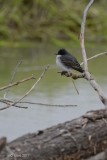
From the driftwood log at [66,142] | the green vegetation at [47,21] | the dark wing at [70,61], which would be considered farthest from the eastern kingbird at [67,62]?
the green vegetation at [47,21]

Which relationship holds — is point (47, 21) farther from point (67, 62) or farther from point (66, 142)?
point (66, 142)

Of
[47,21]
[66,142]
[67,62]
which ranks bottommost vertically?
[66,142]

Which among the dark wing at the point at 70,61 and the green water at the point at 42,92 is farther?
the green water at the point at 42,92

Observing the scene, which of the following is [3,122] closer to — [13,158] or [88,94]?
[88,94]

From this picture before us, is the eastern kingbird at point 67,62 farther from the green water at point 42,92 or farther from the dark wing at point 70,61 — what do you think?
the green water at point 42,92

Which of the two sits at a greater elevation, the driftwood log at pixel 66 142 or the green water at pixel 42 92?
the green water at pixel 42 92

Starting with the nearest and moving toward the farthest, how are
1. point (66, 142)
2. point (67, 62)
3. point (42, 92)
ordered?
point (66, 142)
point (67, 62)
point (42, 92)

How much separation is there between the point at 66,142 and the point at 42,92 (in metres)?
3.78

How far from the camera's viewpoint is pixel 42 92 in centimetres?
747

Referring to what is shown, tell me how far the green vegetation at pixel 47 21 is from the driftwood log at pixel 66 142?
7.27 meters

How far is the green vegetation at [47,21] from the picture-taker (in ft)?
37.6

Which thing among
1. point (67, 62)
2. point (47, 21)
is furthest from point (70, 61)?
point (47, 21)

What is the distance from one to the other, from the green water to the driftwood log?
1.71 meters

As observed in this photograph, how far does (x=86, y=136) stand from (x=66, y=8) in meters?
8.65
